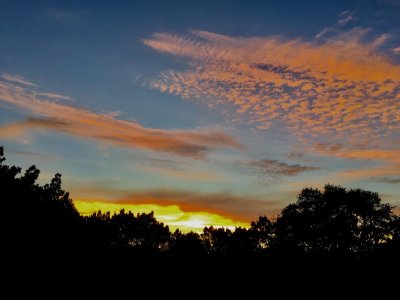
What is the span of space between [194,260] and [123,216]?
79538 mm

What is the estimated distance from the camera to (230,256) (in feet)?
164

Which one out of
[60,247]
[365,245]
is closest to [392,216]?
[365,245]

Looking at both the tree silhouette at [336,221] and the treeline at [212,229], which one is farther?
the tree silhouette at [336,221]

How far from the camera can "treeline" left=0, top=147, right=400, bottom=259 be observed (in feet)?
105

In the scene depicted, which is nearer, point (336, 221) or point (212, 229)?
point (336, 221)

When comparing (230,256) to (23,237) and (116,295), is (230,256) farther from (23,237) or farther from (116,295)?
(23,237)

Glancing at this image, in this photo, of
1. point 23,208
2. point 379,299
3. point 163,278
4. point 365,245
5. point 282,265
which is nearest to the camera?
point 379,299

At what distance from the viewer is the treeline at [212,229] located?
1264 inches

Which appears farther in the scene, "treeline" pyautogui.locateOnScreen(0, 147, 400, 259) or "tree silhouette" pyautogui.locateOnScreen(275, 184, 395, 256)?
"tree silhouette" pyautogui.locateOnScreen(275, 184, 395, 256)

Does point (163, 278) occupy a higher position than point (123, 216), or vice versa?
point (123, 216)

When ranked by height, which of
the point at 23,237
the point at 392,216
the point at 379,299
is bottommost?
the point at 379,299

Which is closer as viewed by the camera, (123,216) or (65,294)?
(65,294)

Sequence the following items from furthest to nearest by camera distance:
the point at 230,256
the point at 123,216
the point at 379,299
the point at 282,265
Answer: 1. the point at 123,216
2. the point at 230,256
3. the point at 282,265
4. the point at 379,299

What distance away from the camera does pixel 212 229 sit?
146 m
